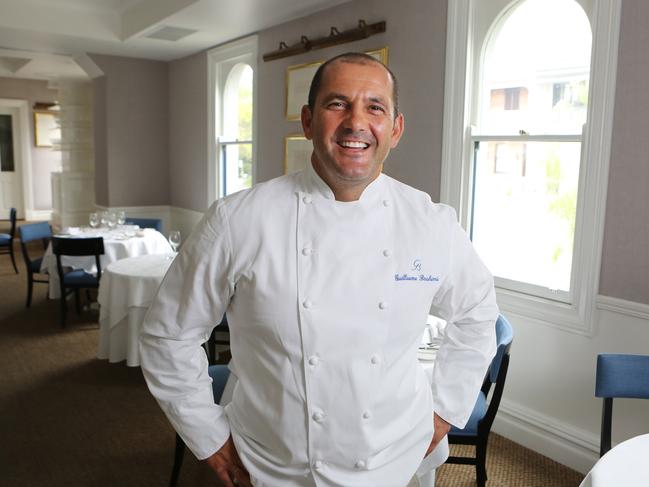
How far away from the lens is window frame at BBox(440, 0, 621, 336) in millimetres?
2721

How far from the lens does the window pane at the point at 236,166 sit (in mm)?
6000

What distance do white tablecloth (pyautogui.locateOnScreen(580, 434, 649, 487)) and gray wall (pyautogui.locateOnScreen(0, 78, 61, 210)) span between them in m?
11.9

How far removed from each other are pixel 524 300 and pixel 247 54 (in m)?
3.73

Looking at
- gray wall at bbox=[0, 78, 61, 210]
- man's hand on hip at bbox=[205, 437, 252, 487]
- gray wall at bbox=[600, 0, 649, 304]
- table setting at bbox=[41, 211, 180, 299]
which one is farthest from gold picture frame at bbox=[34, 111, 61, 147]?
man's hand on hip at bbox=[205, 437, 252, 487]

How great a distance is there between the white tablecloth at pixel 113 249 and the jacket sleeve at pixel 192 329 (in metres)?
3.82

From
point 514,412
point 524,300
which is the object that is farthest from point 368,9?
point 514,412

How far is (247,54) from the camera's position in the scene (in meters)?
5.70

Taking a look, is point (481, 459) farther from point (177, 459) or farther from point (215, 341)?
point (215, 341)

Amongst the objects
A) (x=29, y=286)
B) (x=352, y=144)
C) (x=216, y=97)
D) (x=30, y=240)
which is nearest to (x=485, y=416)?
(x=352, y=144)

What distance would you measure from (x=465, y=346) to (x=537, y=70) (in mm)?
2256

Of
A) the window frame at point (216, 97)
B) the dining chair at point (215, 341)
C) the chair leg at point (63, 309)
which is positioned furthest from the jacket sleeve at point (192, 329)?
the window frame at point (216, 97)

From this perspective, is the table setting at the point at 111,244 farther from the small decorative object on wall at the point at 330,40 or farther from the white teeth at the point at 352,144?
the white teeth at the point at 352,144

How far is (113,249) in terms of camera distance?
508 cm

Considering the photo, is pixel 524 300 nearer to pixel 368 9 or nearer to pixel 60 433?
pixel 368 9
